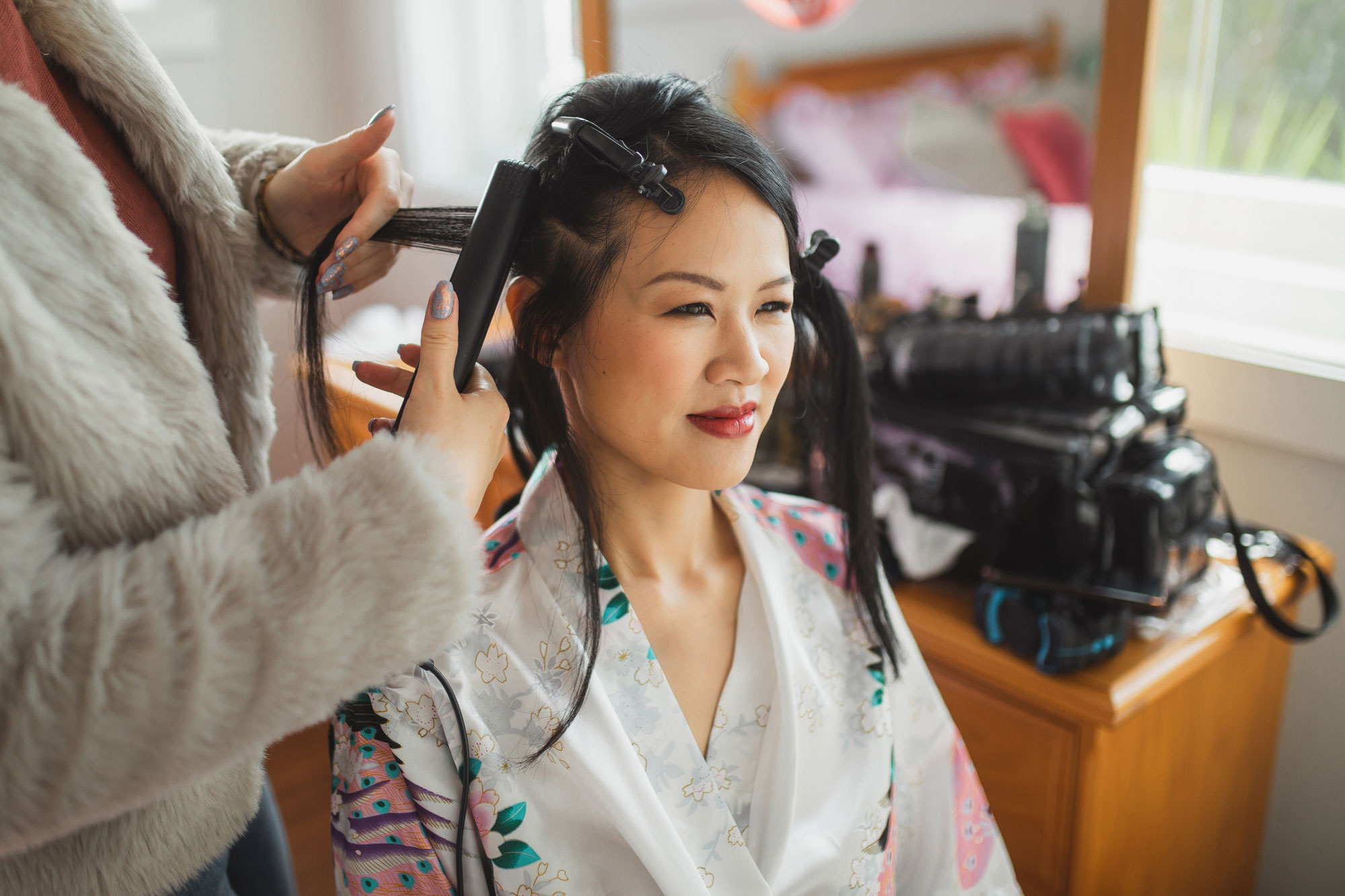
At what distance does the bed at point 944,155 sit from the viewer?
2.19 m

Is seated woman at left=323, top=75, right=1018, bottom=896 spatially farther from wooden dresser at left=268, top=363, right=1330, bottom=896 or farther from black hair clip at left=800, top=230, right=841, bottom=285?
wooden dresser at left=268, top=363, right=1330, bottom=896

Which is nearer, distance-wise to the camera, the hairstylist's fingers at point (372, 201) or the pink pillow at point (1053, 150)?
the hairstylist's fingers at point (372, 201)

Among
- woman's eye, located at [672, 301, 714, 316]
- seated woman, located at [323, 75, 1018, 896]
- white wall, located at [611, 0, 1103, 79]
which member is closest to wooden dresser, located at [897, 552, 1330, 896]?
seated woman, located at [323, 75, 1018, 896]

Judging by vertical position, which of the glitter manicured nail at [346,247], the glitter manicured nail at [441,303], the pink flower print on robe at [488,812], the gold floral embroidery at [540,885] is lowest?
the gold floral embroidery at [540,885]

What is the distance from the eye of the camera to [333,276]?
803 millimetres

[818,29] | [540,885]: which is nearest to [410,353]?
[540,885]

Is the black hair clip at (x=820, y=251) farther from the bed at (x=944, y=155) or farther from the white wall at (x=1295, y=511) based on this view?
the bed at (x=944, y=155)

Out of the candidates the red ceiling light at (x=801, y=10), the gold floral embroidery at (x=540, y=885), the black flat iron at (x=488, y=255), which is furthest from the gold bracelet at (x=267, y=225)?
the red ceiling light at (x=801, y=10)

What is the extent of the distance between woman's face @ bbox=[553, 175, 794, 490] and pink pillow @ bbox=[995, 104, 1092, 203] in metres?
1.62

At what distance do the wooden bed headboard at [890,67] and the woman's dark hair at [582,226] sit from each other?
1277 mm

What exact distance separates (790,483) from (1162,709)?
0.65m

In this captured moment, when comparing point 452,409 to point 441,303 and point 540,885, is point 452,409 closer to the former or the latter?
point 441,303

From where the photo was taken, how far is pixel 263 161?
902 mm

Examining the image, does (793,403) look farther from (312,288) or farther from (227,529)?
(227,529)
